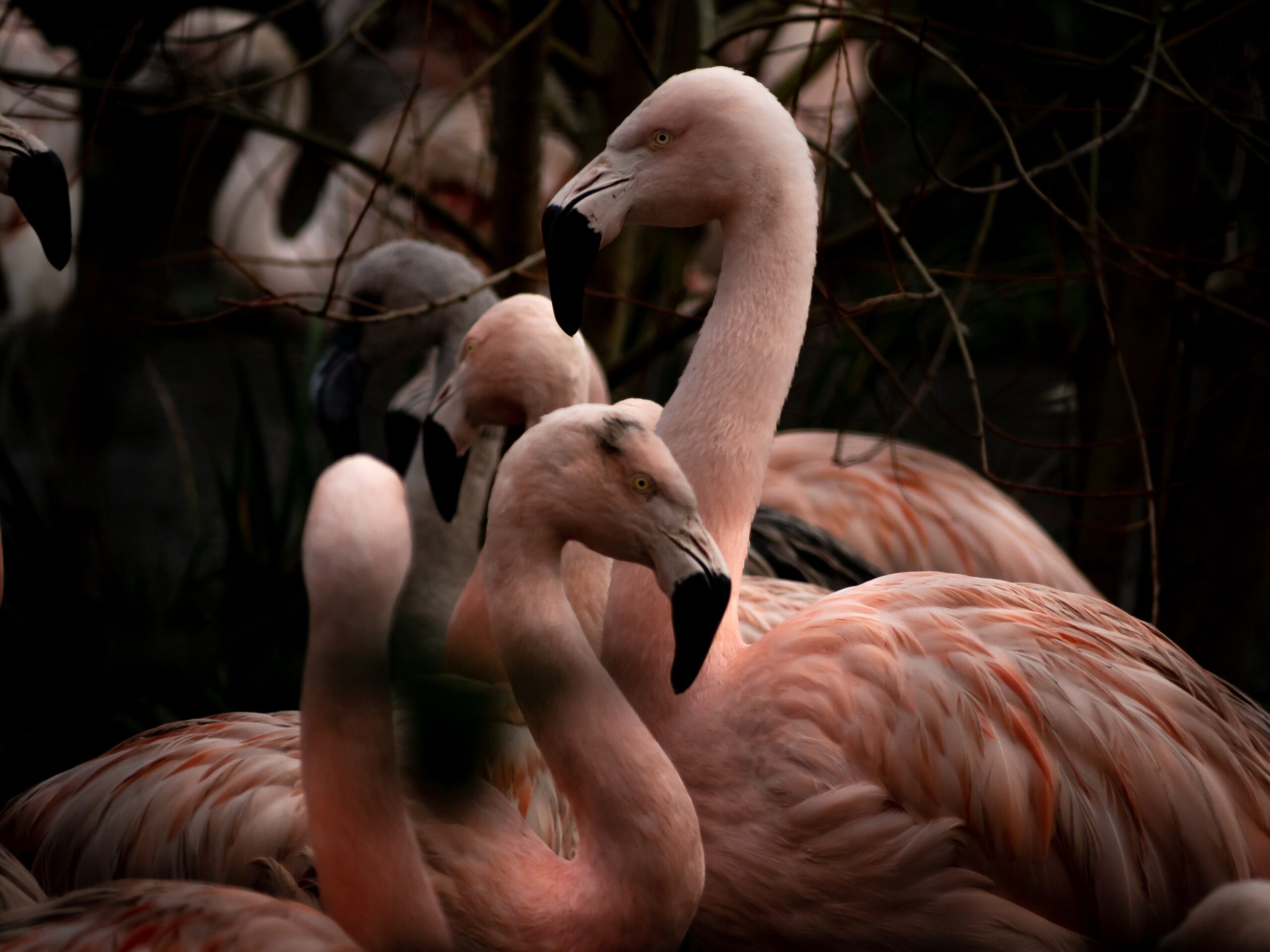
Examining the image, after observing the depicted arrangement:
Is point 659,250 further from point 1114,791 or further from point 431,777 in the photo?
point 431,777

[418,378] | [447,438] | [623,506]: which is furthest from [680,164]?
[418,378]

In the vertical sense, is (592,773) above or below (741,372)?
below

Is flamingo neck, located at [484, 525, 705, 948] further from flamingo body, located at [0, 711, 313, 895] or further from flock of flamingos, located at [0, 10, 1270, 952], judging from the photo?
flamingo body, located at [0, 711, 313, 895]

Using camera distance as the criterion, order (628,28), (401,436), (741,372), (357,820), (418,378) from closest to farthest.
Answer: (357,820) → (741,372) → (628,28) → (401,436) → (418,378)

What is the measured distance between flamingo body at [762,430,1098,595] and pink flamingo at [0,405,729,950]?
5.00 ft

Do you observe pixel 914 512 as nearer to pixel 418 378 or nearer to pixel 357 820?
pixel 418 378

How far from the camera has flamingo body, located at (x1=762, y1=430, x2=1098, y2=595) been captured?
10.2ft

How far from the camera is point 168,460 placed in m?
5.35

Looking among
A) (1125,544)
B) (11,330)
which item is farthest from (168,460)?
(1125,544)

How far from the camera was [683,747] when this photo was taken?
182 cm

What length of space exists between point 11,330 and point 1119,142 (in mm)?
2676

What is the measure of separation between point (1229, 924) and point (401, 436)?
2.17 m

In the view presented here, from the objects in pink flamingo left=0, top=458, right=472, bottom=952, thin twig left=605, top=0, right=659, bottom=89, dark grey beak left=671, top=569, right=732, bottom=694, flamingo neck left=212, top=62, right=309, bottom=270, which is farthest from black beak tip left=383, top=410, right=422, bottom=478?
flamingo neck left=212, top=62, right=309, bottom=270

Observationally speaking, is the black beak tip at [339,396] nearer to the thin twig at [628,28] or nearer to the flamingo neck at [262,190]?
the thin twig at [628,28]
